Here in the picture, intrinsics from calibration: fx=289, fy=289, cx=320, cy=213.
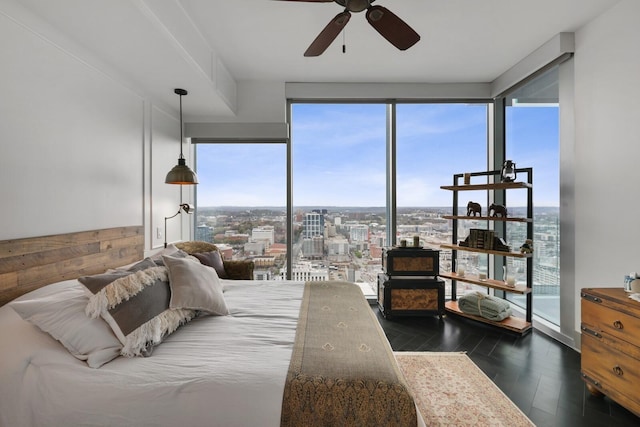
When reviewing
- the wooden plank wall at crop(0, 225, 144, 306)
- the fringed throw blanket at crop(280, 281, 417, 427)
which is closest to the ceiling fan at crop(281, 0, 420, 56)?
the fringed throw blanket at crop(280, 281, 417, 427)

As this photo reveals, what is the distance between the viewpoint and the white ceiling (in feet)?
6.14

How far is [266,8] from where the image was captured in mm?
2326

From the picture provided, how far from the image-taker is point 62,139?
1884 mm

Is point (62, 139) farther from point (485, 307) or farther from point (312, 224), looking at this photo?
point (485, 307)

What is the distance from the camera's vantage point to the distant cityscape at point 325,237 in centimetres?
379

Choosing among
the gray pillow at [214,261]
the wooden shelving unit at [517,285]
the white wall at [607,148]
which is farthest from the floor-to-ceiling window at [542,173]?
the gray pillow at [214,261]

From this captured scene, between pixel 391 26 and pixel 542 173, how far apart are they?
7.98 ft

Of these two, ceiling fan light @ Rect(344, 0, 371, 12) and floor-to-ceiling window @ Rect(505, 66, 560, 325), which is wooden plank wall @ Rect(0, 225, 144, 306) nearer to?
ceiling fan light @ Rect(344, 0, 371, 12)

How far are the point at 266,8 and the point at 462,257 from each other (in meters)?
3.57

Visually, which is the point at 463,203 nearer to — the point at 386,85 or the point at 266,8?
the point at 386,85

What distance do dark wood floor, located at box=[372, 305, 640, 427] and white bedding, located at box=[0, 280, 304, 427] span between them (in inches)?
69.8

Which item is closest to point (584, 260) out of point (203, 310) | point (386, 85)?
point (386, 85)

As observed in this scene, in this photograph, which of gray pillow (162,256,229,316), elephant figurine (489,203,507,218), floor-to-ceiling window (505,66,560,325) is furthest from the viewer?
elephant figurine (489,203,507,218)

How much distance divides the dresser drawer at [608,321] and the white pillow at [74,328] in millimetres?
2803
